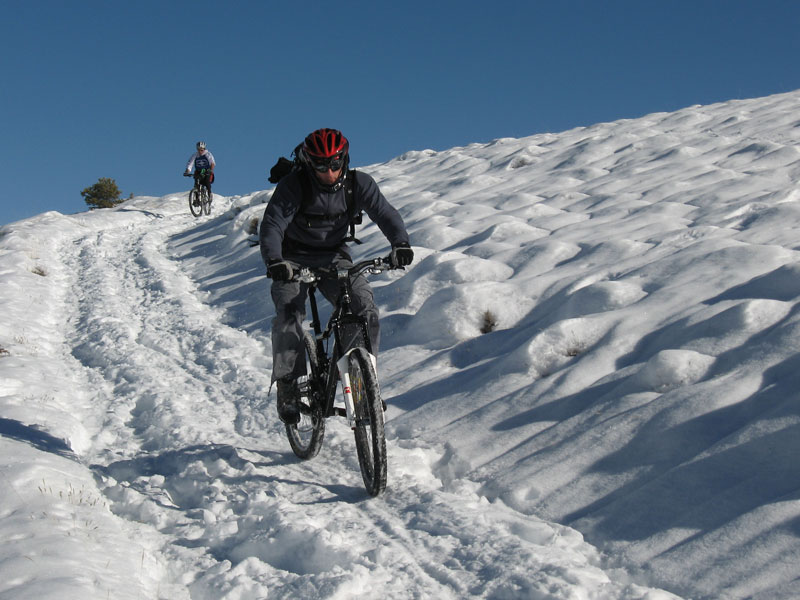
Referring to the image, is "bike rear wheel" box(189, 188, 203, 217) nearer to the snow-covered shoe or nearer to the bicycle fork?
the snow-covered shoe

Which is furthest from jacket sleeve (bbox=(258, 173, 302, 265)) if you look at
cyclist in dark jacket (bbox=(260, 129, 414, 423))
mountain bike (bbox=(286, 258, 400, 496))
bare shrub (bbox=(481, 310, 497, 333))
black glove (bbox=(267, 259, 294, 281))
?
bare shrub (bbox=(481, 310, 497, 333))

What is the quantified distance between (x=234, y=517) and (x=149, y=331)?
529 cm

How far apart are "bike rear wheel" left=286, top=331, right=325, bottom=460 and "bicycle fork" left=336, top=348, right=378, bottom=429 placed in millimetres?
505

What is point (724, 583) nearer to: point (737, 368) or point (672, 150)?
point (737, 368)

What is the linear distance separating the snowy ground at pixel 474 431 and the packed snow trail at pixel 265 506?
2 centimetres

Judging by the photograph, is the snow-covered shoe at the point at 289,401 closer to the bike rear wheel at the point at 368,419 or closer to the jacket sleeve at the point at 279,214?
the bike rear wheel at the point at 368,419

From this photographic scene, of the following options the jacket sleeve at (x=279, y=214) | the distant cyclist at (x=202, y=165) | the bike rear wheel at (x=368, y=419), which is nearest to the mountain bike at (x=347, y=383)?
the bike rear wheel at (x=368, y=419)

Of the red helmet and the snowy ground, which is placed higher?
the red helmet

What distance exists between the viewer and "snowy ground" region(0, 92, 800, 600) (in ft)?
10.7

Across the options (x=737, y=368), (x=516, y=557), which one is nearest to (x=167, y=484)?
(x=516, y=557)

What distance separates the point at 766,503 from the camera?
3305mm

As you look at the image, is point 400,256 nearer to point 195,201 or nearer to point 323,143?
point 323,143

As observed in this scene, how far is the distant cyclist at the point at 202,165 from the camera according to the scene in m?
20.1

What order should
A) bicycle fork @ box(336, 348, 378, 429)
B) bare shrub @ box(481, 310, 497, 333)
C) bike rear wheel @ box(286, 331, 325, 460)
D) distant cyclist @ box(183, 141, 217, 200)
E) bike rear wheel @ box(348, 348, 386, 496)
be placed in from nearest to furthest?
bike rear wheel @ box(348, 348, 386, 496)
bicycle fork @ box(336, 348, 378, 429)
bike rear wheel @ box(286, 331, 325, 460)
bare shrub @ box(481, 310, 497, 333)
distant cyclist @ box(183, 141, 217, 200)
